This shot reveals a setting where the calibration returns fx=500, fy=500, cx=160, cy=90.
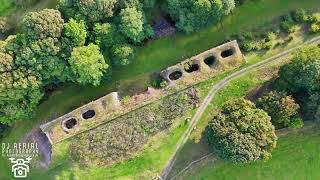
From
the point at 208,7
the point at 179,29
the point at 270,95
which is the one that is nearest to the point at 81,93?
the point at 179,29

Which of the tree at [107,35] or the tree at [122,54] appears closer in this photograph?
the tree at [107,35]

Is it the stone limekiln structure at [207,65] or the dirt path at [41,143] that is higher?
the stone limekiln structure at [207,65]

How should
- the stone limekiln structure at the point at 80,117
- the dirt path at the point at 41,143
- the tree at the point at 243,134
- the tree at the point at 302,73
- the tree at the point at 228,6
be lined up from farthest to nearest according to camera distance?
the dirt path at the point at 41,143, the stone limekiln structure at the point at 80,117, the tree at the point at 228,6, the tree at the point at 243,134, the tree at the point at 302,73

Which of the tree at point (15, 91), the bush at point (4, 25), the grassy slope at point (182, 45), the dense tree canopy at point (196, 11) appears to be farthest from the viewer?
the grassy slope at point (182, 45)

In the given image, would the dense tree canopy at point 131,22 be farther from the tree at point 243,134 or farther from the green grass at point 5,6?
the green grass at point 5,6

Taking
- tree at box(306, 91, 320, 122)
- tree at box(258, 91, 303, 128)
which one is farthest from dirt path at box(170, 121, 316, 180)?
tree at box(306, 91, 320, 122)

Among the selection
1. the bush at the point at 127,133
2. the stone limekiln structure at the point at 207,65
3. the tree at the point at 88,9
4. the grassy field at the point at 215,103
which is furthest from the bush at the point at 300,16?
the tree at the point at 88,9

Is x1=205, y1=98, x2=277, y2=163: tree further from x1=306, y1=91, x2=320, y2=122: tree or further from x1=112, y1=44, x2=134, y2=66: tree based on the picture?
x1=112, y1=44, x2=134, y2=66: tree

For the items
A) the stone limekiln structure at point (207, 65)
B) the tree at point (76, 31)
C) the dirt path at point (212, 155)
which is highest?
the tree at point (76, 31)
